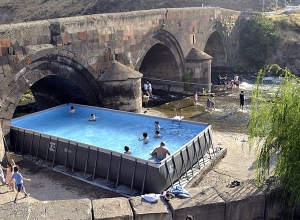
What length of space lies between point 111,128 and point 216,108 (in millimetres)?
8365

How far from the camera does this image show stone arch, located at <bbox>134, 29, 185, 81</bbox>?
19000 millimetres

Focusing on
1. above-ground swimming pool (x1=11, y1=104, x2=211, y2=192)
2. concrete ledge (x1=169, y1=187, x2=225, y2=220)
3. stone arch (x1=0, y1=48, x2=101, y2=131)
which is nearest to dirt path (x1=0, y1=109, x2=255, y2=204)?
above-ground swimming pool (x1=11, y1=104, x2=211, y2=192)

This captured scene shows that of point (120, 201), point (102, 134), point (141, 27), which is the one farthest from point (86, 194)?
point (141, 27)

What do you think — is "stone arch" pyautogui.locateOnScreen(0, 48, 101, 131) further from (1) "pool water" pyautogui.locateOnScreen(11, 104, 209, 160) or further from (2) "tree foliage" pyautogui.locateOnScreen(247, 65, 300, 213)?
(2) "tree foliage" pyautogui.locateOnScreen(247, 65, 300, 213)

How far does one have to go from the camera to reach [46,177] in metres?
11.2

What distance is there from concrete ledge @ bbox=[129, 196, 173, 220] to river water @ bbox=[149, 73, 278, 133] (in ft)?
37.0

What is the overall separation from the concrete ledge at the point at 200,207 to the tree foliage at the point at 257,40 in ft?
87.8

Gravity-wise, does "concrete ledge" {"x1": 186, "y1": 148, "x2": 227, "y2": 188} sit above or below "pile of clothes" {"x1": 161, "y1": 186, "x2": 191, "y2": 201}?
below

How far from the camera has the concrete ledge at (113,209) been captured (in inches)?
196

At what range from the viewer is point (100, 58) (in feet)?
52.3

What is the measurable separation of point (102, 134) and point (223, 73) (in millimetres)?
19186

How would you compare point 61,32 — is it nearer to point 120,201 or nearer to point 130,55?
point 130,55

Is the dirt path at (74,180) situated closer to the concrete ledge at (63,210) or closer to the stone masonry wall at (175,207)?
the stone masonry wall at (175,207)

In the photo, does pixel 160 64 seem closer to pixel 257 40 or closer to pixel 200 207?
pixel 257 40
